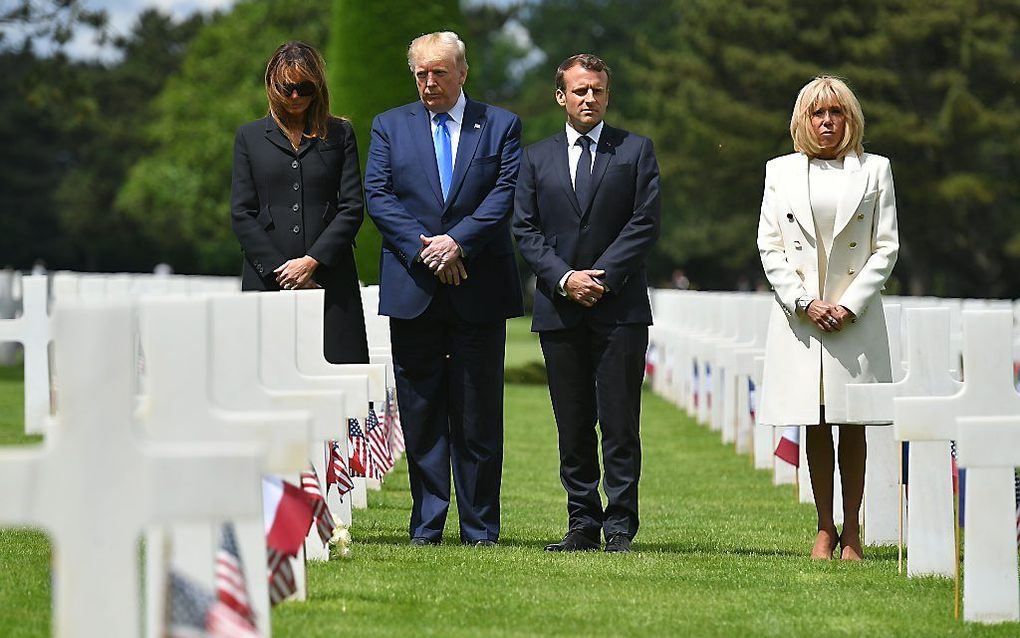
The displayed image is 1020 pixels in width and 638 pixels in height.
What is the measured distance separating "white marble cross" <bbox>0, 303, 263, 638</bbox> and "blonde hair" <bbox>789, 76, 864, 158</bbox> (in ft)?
16.5

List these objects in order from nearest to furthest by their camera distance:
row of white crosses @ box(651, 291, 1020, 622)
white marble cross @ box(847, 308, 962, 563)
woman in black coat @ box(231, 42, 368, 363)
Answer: row of white crosses @ box(651, 291, 1020, 622), white marble cross @ box(847, 308, 962, 563), woman in black coat @ box(231, 42, 368, 363)

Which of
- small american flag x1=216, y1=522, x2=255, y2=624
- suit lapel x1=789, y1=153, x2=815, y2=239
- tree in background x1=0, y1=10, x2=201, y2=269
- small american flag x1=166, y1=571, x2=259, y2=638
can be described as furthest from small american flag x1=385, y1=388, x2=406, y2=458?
tree in background x1=0, y1=10, x2=201, y2=269

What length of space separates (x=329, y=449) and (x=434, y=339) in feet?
2.43

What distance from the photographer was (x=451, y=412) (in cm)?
879

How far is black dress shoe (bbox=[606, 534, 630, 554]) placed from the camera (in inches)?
331

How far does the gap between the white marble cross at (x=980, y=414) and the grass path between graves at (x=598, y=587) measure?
0.13m

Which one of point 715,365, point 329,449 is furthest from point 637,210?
point 715,365

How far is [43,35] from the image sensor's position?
32.4 m

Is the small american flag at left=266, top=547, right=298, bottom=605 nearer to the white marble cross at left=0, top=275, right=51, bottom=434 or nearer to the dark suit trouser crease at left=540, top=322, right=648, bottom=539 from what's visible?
the dark suit trouser crease at left=540, top=322, right=648, bottom=539

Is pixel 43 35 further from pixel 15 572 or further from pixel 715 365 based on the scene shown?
pixel 15 572

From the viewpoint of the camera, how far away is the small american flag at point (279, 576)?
5.72 m

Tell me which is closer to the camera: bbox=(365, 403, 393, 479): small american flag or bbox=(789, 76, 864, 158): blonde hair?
bbox=(789, 76, 864, 158): blonde hair

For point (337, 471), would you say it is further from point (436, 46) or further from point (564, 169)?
point (436, 46)

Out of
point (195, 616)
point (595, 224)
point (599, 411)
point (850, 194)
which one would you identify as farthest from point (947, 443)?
point (195, 616)
